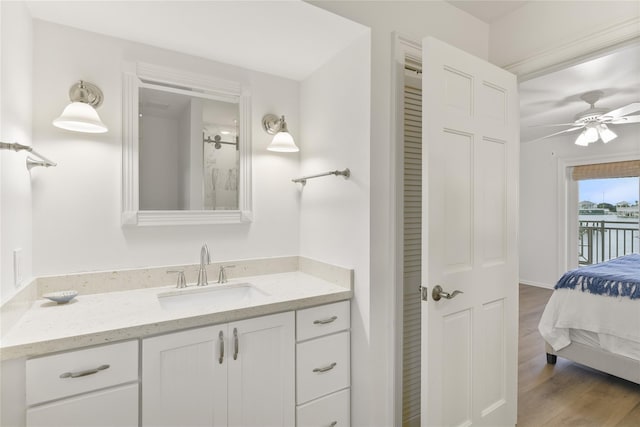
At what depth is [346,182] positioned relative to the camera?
5.85ft

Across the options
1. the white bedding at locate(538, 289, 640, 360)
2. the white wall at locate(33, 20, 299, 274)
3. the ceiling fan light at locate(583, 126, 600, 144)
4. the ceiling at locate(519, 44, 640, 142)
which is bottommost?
the white bedding at locate(538, 289, 640, 360)

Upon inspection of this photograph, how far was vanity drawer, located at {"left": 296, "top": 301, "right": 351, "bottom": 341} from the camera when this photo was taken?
161 centimetres

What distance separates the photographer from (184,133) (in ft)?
6.27

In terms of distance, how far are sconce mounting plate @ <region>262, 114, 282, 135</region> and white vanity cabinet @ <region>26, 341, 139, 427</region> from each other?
140 centimetres

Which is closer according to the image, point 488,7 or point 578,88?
point 488,7

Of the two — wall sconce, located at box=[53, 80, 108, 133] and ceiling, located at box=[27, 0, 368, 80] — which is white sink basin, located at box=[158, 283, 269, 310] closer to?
wall sconce, located at box=[53, 80, 108, 133]

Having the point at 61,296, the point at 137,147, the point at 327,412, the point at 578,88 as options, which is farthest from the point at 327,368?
the point at 578,88

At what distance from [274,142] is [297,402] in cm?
141

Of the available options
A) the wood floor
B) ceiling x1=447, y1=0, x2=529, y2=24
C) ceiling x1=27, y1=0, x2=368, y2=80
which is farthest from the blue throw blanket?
ceiling x1=27, y1=0, x2=368, y2=80

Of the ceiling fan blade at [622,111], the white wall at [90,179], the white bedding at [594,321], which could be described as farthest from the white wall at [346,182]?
the ceiling fan blade at [622,111]

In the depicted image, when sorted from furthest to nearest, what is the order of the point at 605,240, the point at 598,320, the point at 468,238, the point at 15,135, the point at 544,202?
the point at 544,202 → the point at 605,240 → the point at 598,320 → the point at 468,238 → the point at 15,135

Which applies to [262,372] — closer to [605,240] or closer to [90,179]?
[90,179]

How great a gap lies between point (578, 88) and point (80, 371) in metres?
4.30

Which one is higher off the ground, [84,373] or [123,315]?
[123,315]
